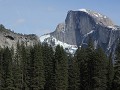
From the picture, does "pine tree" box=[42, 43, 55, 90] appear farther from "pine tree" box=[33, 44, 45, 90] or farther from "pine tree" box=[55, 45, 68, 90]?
"pine tree" box=[55, 45, 68, 90]

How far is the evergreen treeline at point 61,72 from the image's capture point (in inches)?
3410

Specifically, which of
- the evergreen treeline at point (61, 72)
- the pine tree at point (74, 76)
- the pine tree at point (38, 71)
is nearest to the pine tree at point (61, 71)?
the evergreen treeline at point (61, 72)

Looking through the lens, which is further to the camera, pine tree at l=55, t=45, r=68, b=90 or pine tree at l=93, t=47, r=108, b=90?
pine tree at l=55, t=45, r=68, b=90

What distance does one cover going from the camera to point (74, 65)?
91.9 meters

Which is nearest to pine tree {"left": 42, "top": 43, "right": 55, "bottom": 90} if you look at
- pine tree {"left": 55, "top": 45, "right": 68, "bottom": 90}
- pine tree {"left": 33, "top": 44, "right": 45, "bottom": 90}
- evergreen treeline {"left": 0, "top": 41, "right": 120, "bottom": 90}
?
evergreen treeline {"left": 0, "top": 41, "right": 120, "bottom": 90}

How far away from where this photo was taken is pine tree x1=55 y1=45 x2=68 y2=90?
286ft

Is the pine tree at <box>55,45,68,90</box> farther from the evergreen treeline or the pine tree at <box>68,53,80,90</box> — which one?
the pine tree at <box>68,53,80,90</box>

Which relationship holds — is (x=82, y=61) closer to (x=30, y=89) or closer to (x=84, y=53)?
Result: (x=84, y=53)

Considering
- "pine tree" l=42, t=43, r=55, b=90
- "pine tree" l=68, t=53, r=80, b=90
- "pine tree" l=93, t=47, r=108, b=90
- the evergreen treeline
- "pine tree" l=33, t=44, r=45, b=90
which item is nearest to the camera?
"pine tree" l=93, t=47, r=108, b=90

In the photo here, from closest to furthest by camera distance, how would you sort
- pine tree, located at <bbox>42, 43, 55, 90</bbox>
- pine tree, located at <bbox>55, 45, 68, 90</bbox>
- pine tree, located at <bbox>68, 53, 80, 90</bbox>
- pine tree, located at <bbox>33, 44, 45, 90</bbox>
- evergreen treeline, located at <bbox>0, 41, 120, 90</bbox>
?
evergreen treeline, located at <bbox>0, 41, 120, 90</bbox>, pine tree, located at <bbox>55, 45, 68, 90</bbox>, pine tree, located at <bbox>68, 53, 80, 90</bbox>, pine tree, located at <bbox>42, 43, 55, 90</bbox>, pine tree, located at <bbox>33, 44, 45, 90</bbox>

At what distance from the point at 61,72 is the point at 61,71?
0.26m

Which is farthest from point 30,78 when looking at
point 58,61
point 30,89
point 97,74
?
point 97,74

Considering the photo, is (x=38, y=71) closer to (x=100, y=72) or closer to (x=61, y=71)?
(x=61, y=71)

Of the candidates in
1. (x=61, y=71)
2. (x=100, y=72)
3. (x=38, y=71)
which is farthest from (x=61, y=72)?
(x=100, y=72)
